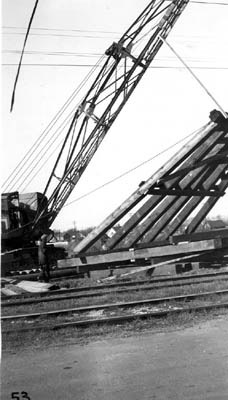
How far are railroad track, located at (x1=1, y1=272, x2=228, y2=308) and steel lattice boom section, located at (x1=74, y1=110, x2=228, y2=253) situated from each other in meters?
1.56

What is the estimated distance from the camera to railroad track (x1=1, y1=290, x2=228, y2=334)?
6.04 m

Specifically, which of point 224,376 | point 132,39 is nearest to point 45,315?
point 224,376

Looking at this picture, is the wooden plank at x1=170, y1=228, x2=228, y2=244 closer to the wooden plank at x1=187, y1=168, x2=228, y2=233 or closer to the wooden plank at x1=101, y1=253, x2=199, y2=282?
the wooden plank at x1=101, y1=253, x2=199, y2=282

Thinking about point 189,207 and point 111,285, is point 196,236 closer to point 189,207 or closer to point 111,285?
point 189,207

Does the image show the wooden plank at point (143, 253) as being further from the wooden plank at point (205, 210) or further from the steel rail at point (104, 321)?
the steel rail at point (104, 321)

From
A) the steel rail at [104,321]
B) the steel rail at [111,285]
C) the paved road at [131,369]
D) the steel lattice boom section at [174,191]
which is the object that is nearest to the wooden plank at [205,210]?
the steel lattice boom section at [174,191]

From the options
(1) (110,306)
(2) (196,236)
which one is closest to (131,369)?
(1) (110,306)

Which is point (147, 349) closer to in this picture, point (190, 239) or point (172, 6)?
point (190, 239)

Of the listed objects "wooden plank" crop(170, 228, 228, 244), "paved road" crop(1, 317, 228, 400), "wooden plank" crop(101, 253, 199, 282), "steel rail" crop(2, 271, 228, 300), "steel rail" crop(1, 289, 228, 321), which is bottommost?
"paved road" crop(1, 317, 228, 400)

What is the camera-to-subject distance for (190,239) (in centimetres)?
1089

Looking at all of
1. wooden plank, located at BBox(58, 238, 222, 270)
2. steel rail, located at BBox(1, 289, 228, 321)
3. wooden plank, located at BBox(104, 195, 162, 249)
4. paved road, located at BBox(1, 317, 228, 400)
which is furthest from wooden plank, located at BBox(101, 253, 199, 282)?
paved road, located at BBox(1, 317, 228, 400)

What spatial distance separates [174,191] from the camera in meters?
10.2

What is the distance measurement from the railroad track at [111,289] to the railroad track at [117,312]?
142 centimetres

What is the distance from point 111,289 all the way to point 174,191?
3006mm
